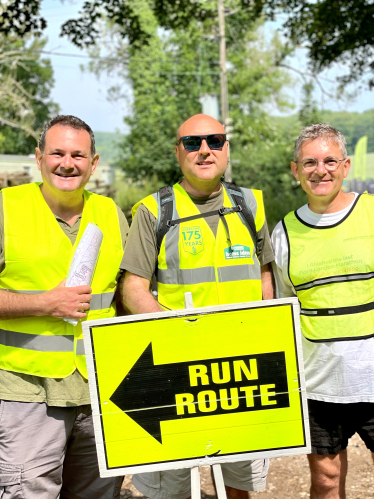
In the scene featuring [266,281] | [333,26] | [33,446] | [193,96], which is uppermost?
[193,96]

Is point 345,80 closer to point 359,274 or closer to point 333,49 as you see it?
point 333,49

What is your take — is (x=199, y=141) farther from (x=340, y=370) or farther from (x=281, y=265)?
(x=340, y=370)

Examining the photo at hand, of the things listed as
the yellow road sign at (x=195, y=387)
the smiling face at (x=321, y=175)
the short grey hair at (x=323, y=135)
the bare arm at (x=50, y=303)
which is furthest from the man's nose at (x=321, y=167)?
the bare arm at (x=50, y=303)

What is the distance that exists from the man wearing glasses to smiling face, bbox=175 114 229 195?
1.53 ft

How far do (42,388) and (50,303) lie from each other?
477mm

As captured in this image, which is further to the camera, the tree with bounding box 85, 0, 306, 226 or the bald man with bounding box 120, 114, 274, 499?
the tree with bounding box 85, 0, 306, 226

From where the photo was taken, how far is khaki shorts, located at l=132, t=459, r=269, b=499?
10.6ft

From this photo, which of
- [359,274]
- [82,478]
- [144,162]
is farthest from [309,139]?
[144,162]

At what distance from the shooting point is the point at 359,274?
3.04 meters

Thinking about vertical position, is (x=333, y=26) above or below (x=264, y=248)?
above

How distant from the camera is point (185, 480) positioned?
325 cm

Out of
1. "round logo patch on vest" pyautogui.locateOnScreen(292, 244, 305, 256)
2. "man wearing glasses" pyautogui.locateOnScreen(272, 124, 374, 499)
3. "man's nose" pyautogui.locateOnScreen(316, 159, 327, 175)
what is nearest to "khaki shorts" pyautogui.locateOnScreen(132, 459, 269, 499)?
"man wearing glasses" pyautogui.locateOnScreen(272, 124, 374, 499)

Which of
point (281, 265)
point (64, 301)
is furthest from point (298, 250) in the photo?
point (64, 301)

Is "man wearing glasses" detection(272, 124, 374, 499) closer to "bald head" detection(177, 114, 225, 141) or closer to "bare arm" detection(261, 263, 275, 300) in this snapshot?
"bare arm" detection(261, 263, 275, 300)
